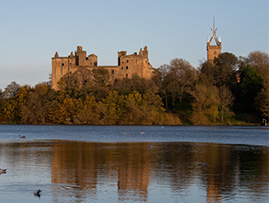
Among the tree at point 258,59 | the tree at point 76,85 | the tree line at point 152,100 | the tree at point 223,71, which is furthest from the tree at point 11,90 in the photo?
the tree at point 258,59

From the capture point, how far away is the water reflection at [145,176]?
1389cm

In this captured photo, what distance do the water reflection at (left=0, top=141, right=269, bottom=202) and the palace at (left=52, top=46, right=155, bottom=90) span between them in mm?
87423

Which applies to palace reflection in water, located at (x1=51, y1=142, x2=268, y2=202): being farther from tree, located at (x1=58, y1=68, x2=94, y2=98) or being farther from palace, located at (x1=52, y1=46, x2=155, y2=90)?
palace, located at (x1=52, y1=46, x2=155, y2=90)

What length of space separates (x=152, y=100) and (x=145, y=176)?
6548 centimetres

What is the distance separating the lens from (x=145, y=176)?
56.9ft

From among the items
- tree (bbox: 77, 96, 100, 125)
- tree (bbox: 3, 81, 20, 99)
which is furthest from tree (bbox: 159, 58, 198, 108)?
tree (bbox: 3, 81, 20, 99)

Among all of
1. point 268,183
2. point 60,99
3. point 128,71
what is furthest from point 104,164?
point 128,71

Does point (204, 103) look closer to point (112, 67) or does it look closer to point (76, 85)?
point (76, 85)

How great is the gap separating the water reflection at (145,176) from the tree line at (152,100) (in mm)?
57295

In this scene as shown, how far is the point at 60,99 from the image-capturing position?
280ft

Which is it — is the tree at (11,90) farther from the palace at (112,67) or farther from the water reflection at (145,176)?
the water reflection at (145,176)

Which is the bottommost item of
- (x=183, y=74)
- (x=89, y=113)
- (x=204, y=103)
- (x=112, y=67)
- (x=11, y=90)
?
(x=89, y=113)

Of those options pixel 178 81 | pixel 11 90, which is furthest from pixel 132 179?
pixel 11 90

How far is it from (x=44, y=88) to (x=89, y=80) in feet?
30.3
